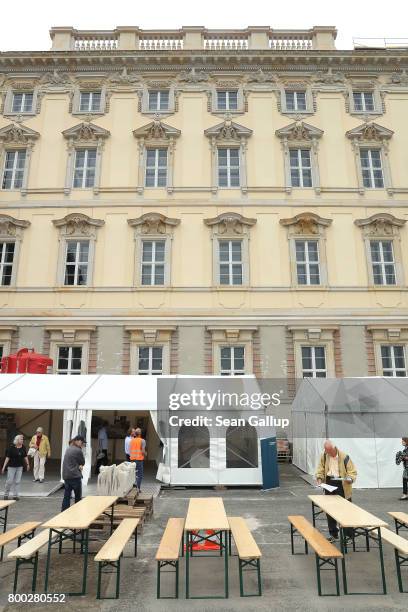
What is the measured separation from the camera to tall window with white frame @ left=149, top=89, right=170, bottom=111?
2208 cm

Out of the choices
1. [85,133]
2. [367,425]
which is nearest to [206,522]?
[367,425]

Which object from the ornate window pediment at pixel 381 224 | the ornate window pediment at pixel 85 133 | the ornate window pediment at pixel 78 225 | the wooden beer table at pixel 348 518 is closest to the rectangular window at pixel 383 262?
the ornate window pediment at pixel 381 224

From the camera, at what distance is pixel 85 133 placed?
2127 centimetres

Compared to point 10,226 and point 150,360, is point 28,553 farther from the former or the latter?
point 10,226

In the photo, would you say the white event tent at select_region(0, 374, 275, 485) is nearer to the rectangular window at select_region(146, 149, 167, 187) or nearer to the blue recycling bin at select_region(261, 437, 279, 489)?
the blue recycling bin at select_region(261, 437, 279, 489)

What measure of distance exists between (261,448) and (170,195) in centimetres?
1196

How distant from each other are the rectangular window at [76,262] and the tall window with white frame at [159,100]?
7.55 m

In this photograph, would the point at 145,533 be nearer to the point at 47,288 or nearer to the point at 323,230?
the point at 47,288

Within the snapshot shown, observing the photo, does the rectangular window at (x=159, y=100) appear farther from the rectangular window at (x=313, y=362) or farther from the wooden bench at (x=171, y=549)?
the wooden bench at (x=171, y=549)

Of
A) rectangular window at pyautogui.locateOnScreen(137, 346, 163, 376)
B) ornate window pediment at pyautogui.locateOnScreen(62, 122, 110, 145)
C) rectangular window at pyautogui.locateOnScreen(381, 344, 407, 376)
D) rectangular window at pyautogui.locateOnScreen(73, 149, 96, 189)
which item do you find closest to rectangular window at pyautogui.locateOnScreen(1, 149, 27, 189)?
ornate window pediment at pyautogui.locateOnScreen(62, 122, 110, 145)

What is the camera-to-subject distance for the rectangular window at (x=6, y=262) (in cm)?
1962

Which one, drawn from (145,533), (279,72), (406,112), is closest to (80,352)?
(145,533)

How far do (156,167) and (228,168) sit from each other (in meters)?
3.28

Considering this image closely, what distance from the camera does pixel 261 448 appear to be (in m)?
13.1
